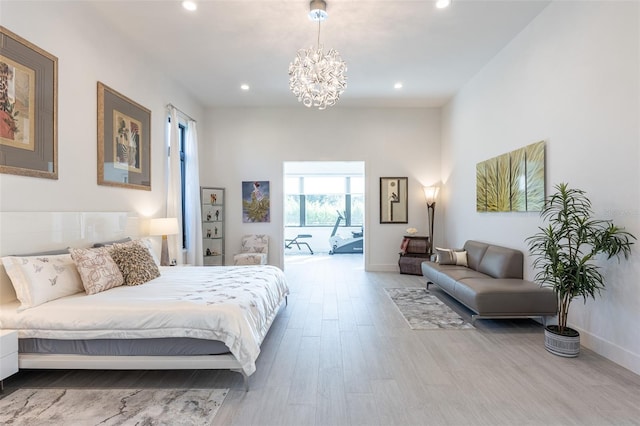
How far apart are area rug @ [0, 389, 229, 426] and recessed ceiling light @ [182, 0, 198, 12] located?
3634 mm

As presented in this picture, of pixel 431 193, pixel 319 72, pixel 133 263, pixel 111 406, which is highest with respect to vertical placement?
pixel 319 72

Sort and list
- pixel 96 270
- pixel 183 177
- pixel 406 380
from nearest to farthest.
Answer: pixel 406 380 < pixel 96 270 < pixel 183 177

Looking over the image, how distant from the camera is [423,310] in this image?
4055mm

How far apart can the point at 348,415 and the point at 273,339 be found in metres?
1.34

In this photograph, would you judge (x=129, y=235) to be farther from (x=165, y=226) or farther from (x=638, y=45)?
(x=638, y=45)

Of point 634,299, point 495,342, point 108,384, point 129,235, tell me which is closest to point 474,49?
point 634,299

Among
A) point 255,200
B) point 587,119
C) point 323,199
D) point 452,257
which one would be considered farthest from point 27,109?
point 323,199

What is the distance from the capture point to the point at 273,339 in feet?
10.4

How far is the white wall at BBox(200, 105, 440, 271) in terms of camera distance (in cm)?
664

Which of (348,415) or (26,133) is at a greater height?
(26,133)

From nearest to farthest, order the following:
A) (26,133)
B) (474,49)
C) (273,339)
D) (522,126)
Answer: (26,133) < (273,339) < (522,126) < (474,49)

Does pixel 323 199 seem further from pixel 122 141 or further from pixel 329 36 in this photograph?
pixel 122 141

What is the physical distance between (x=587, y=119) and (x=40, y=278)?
496 cm

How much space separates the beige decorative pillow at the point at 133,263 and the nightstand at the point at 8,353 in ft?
3.02
